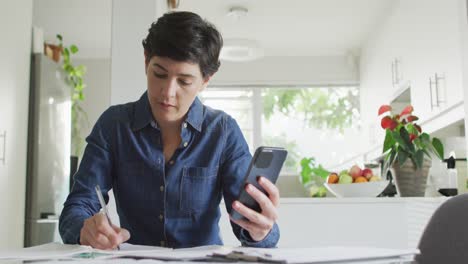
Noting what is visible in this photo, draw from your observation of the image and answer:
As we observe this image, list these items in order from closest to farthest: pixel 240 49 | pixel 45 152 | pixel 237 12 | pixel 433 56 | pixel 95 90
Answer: pixel 433 56 → pixel 45 152 → pixel 240 49 → pixel 237 12 → pixel 95 90

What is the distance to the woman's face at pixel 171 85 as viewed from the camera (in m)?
1.23

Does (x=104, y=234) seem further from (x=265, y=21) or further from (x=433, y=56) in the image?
(x=265, y=21)

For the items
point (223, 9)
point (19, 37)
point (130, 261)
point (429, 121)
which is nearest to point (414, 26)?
point (429, 121)

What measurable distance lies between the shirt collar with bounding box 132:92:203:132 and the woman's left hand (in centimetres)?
34

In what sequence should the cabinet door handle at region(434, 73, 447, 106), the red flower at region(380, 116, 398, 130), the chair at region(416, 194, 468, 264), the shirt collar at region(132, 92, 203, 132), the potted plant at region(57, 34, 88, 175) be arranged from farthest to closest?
the potted plant at region(57, 34, 88, 175) → the cabinet door handle at region(434, 73, 447, 106) → the red flower at region(380, 116, 398, 130) → the shirt collar at region(132, 92, 203, 132) → the chair at region(416, 194, 468, 264)

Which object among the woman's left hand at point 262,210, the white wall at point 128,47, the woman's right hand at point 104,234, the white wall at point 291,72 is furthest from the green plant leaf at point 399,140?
the white wall at point 291,72

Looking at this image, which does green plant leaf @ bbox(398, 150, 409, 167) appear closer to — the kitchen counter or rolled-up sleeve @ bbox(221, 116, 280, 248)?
the kitchen counter

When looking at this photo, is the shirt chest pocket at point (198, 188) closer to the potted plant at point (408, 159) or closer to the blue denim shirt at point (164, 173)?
the blue denim shirt at point (164, 173)

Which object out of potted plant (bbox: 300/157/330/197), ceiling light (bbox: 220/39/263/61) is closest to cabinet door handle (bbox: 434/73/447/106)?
potted plant (bbox: 300/157/330/197)

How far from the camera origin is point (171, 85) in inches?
48.2

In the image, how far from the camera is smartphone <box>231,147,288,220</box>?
94 cm

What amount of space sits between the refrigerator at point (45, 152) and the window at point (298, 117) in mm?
2577

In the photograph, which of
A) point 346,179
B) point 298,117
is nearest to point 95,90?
point 298,117

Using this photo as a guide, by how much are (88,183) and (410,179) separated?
1603mm
